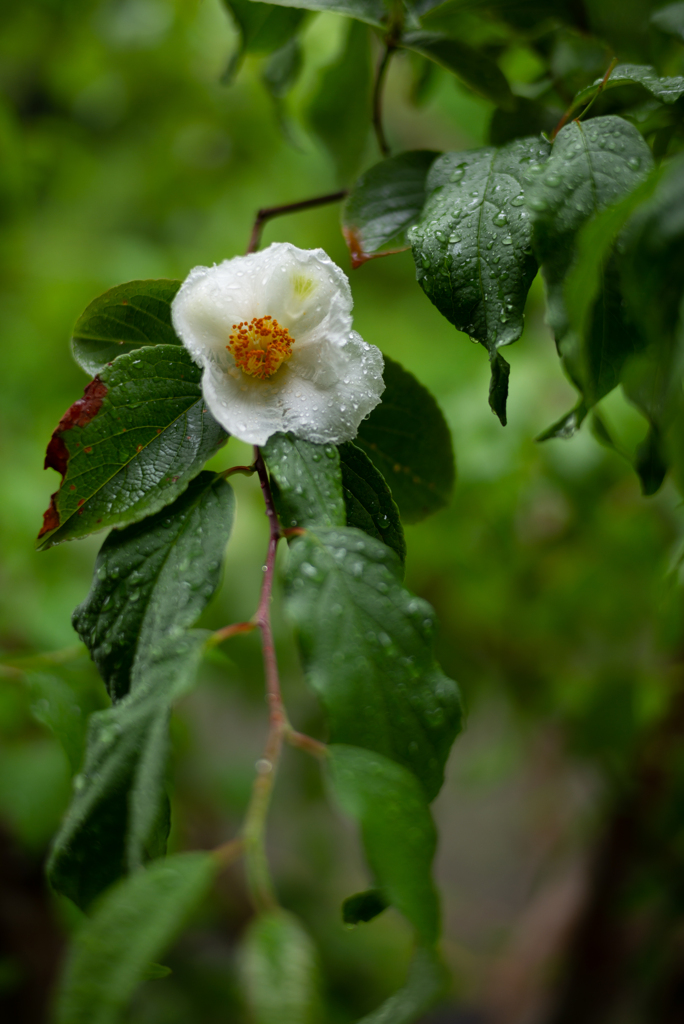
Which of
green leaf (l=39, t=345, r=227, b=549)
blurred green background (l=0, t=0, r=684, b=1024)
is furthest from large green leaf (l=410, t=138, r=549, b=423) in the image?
blurred green background (l=0, t=0, r=684, b=1024)

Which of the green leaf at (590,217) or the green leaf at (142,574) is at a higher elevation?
the green leaf at (590,217)

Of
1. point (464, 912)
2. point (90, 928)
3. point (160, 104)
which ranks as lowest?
point (464, 912)

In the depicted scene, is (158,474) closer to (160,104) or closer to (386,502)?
(386,502)

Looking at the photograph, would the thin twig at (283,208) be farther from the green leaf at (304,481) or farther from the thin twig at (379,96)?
the green leaf at (304,481)

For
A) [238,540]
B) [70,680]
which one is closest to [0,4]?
[238,540]

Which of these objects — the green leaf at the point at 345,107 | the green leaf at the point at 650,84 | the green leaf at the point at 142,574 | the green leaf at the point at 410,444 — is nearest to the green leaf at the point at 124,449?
the green leaf at the point at 142,574

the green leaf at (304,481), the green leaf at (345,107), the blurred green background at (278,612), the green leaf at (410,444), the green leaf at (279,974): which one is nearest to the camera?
the green leaf at (279,974)

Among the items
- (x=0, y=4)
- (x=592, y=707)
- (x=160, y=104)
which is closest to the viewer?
(x=592, y=707)
